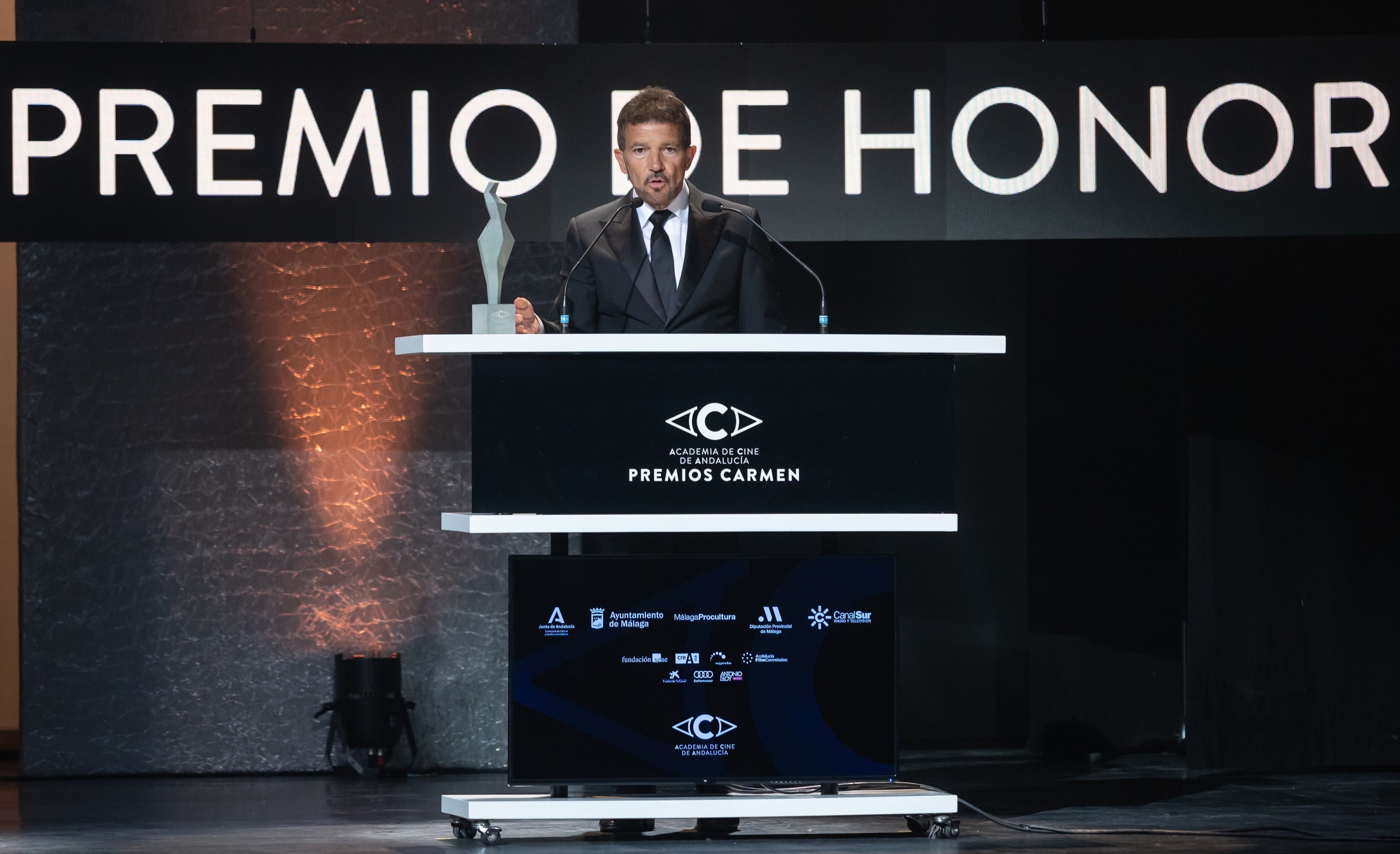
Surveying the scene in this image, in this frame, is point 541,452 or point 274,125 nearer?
point 541,452

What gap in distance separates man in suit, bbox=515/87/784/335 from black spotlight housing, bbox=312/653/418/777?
1.88 m

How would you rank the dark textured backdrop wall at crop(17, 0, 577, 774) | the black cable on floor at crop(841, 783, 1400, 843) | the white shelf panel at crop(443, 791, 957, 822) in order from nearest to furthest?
1. the white shelf panel at crop(443, 791, 957, 822)
2. the black cable on floor at crop(841, 783, 1400, 843)
3. the dark textured backdrop wall at crop(17, 0, 577, 774)

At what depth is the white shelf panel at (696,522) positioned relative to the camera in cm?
377

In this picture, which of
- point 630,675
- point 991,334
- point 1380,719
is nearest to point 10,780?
point 630,675

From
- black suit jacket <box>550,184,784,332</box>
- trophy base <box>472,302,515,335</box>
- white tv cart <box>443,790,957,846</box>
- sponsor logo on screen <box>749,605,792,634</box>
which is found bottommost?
white tv cart <box>443,790,957,846</box>

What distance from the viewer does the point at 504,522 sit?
376 centimetres

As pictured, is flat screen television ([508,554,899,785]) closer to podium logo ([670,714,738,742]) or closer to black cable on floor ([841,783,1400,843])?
podium logo ([670,714,738,742])

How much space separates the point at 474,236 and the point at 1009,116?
1.63m

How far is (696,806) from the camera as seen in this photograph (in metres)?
3.90

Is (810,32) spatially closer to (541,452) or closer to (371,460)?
(371,460)

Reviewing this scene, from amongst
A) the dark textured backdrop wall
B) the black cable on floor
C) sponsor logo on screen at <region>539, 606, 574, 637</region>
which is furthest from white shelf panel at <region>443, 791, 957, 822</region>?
the dark textured backdrop wall

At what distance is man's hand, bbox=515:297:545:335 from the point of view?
387 centimetres

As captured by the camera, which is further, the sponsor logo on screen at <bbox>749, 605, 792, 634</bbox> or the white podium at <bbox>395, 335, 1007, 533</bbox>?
the sponsor logo on screen at <bbox>749, 605, 792, 634</bbox>

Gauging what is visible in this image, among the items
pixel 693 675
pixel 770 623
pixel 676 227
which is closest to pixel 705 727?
pixel 693 675
